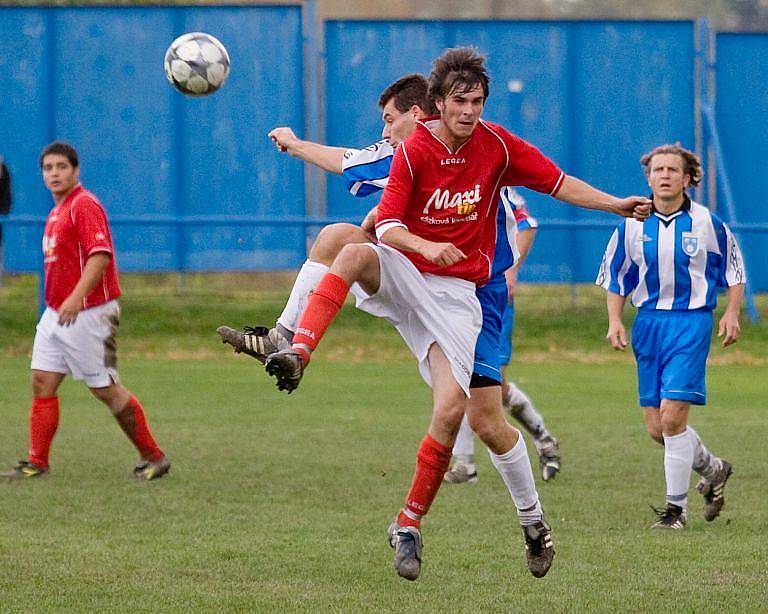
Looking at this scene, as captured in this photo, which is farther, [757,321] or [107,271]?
[757,321]

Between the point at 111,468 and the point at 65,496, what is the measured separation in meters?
1.03

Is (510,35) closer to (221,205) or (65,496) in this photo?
(221,205)

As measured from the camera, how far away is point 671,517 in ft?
23.0

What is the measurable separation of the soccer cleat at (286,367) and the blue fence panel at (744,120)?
14466 millimetres

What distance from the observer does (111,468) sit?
8.76m

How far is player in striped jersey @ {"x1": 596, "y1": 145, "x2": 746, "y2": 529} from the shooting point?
7035mm

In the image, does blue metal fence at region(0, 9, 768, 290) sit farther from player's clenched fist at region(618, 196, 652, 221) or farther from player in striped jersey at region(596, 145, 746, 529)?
player's clenched fist at region(618, 196, 652, 221)

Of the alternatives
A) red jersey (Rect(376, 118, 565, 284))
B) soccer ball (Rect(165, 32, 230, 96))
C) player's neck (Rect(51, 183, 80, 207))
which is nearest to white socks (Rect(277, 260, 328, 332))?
red jersey (Rect(376, 118, 565, 284))

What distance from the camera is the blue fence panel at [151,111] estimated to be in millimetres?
18312

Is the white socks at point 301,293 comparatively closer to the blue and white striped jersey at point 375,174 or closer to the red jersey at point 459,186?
the blue and white striped jersey at point 375,174

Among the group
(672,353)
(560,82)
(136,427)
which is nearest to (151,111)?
(560,82)

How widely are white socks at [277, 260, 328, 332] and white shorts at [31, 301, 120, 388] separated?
2.60 m

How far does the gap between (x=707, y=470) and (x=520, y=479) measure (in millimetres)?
1915

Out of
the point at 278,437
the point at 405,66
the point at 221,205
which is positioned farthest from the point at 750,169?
the point at 278,437
